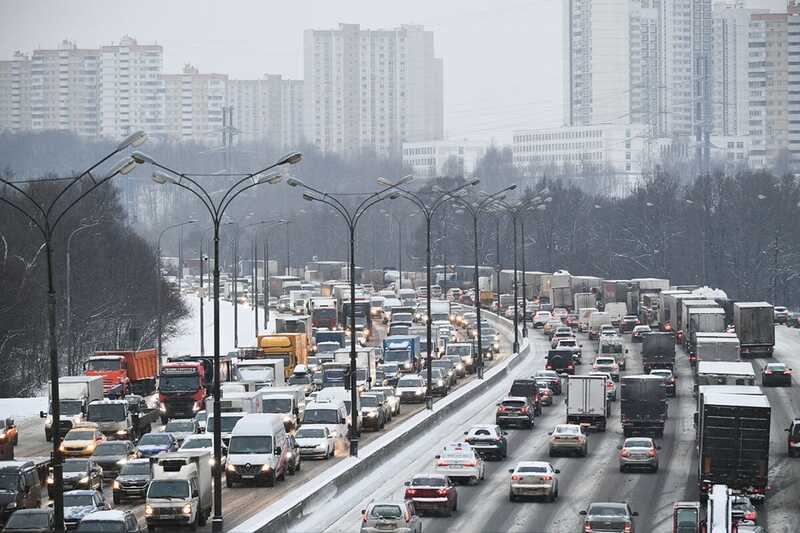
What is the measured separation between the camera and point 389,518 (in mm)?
35719

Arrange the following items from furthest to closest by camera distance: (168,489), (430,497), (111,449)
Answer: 1. (111,449)
2. (430,497)
3. (168,489)

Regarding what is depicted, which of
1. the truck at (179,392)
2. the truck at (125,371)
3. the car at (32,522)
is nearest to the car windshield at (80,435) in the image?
the truck at (179,392)

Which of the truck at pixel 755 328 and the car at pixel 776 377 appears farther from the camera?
the truck at pixel 755 328

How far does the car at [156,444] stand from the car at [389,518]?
14.1 metres

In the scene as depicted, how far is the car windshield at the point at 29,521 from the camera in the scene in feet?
109

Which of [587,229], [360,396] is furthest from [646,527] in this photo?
[587,229]

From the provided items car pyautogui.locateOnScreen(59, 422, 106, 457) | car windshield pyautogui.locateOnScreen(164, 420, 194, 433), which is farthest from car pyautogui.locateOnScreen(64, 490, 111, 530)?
car windshield pyautogui.locateOnScreen(164, 420, 194, 433)

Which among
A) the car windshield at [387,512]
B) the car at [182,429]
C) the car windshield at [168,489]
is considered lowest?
the car at [182,429]

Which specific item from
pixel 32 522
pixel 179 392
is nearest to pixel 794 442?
pixel 179 392

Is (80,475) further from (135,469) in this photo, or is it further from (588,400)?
(588,400)

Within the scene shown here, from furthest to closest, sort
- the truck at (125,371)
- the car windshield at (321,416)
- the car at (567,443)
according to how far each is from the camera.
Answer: the truck at (125,371) < the car windshield at (321,416) < the car at (567,443)

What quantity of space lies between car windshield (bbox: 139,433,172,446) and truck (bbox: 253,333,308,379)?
25.2 m

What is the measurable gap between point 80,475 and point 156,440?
682 centimetres

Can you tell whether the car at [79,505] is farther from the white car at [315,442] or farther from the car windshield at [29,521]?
the white car at [315,442]
